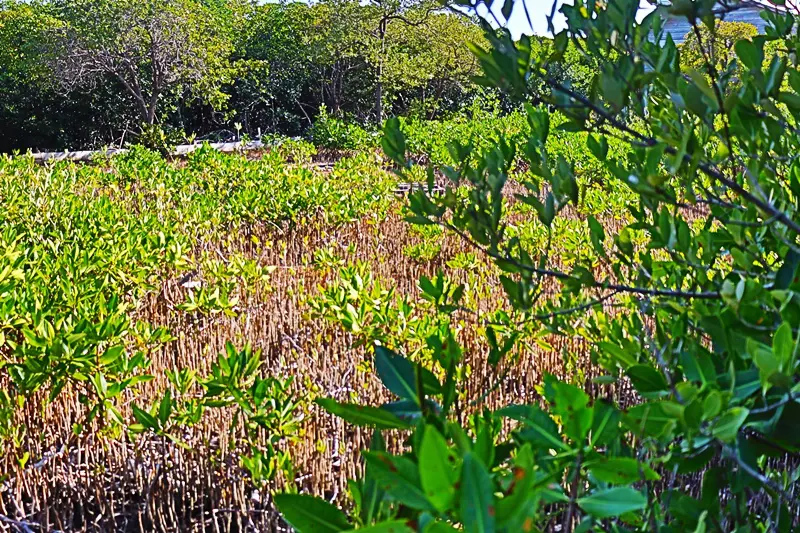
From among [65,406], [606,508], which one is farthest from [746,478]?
[65,406]

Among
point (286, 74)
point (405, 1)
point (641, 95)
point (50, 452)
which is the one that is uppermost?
point (405, 1)

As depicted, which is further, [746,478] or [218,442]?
[218,442]

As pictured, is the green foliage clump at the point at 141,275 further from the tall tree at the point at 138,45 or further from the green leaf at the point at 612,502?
the tall tree at the point at 138,45

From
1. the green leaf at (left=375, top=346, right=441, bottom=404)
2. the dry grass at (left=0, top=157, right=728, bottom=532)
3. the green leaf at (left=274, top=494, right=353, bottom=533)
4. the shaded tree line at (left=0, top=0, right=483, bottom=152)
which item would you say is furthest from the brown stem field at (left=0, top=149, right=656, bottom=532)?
the shaded tree line at (left=0, top=0, right=483, bottom=152)

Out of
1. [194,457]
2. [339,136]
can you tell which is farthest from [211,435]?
[339,136]

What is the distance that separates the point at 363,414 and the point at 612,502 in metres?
0.21

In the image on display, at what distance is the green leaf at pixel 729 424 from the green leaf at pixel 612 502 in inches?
3.2

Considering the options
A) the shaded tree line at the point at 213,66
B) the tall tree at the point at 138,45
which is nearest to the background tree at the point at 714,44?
the shaded tree line at the point at 213,66

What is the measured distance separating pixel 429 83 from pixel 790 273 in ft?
62.5

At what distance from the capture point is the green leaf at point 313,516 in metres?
0.61

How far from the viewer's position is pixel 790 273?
906 mm

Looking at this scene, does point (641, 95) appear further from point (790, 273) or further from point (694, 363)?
point (694, 363)

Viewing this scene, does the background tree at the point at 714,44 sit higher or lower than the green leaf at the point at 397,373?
higher

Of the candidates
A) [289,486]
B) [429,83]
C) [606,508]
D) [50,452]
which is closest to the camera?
[606,508]
